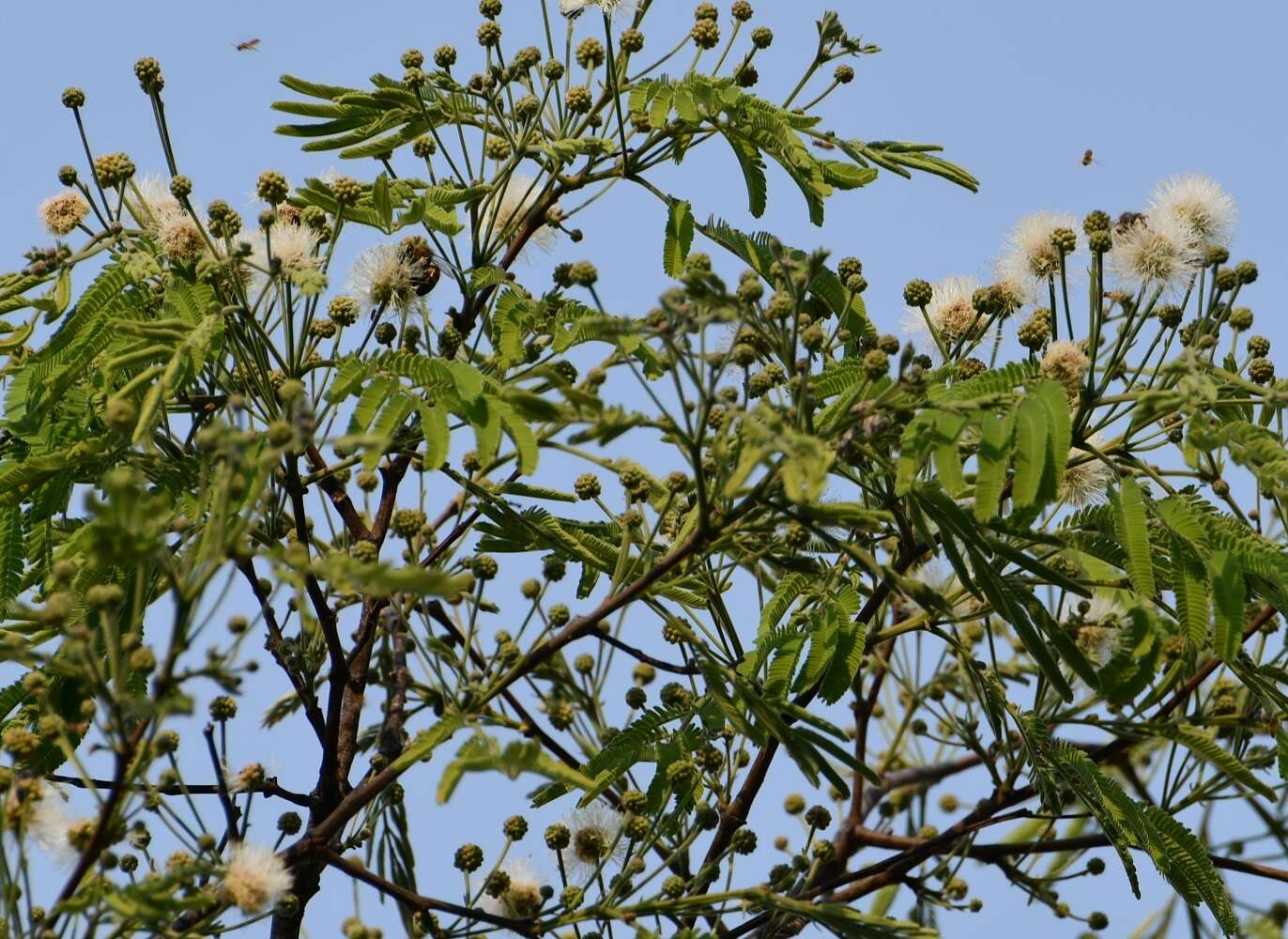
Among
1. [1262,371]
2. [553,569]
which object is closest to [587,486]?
[553,569]

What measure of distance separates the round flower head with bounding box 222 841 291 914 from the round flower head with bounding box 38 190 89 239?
235 centimetres

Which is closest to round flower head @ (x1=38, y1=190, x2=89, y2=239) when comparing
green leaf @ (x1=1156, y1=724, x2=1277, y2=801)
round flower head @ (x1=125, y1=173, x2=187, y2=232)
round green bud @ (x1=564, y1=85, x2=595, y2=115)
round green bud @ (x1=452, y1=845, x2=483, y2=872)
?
round flower head @ (x1=125, y1=173, x2=187, y2=232)

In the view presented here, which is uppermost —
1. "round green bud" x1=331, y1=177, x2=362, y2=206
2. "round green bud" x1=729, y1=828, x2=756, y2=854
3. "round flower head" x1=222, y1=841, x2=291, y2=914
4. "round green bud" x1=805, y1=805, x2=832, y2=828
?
"round green bud" x1=331, y1=177, x2=362, y2=206

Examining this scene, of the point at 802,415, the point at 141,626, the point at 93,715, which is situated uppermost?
the point at 141,626

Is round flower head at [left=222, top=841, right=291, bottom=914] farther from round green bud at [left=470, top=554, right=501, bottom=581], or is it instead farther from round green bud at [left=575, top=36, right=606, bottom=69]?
round green bud at [left=575, top=36, right=606, bottom=69]

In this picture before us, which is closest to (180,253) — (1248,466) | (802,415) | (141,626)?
(141,626)

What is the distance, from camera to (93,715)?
3.93 metres

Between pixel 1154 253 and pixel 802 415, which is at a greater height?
pixel 1154 253

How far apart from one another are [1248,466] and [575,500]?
6.01 ft

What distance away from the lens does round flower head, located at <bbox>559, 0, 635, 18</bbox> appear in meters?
6.01

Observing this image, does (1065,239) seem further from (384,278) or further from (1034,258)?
(384,278)

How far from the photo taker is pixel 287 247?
5.29 metres

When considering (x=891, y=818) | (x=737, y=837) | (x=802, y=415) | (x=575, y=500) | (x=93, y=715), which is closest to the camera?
(x=93, y=715)

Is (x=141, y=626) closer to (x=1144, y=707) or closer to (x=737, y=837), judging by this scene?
(x=737, y=837)
